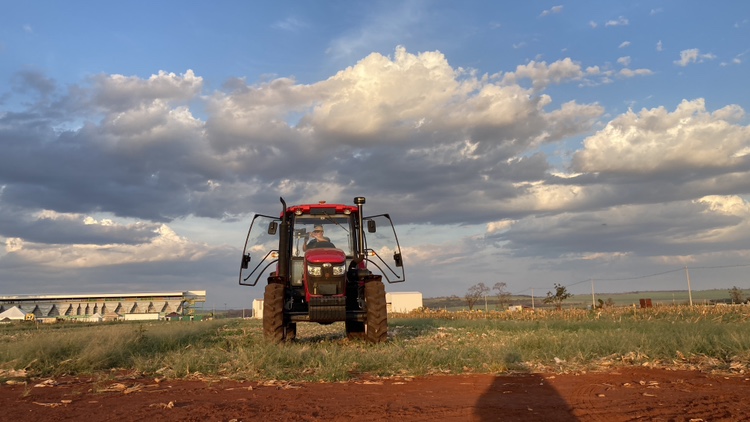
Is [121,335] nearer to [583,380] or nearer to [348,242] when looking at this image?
[348,242]

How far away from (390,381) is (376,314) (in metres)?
3.88

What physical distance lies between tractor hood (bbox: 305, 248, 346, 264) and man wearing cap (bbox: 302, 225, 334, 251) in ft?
1.83

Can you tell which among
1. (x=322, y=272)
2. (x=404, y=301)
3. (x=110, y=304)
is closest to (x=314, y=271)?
(x=322, y=272)

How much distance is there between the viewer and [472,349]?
10.4 m

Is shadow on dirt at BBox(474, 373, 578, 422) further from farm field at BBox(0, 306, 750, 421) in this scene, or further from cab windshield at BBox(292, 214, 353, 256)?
cab windshield at BBox(292, 214, 353, 256)

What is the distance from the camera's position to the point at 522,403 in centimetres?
616

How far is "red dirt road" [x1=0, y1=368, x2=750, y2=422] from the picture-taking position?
5520 millimetres

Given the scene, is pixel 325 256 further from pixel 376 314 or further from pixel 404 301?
pixel 404 301

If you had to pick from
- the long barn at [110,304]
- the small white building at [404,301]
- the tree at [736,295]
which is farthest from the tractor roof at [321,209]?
the long barn at [110,304]

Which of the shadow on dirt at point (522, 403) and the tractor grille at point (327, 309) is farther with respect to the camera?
the tractor grille at point (327, 309)

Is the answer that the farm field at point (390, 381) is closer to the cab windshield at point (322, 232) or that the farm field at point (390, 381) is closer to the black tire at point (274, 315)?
the black tire at point (274, 315)

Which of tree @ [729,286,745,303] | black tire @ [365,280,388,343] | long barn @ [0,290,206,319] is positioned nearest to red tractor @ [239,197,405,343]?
black tire @ [365,280,388,343]

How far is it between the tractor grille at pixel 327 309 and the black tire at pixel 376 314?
57 centimetres

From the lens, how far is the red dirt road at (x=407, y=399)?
5520 mm
